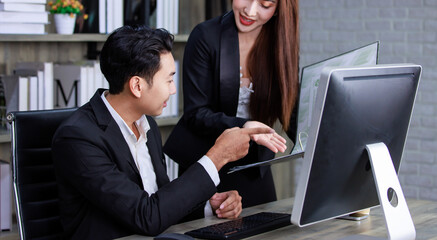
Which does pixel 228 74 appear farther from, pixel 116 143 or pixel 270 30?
pixel 116 143

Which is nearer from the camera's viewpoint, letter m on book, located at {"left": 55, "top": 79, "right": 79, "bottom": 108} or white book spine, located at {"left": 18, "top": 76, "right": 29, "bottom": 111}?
white book spine, located at {"left": 18, "top": 76, "right": 29, "bottom": 111}

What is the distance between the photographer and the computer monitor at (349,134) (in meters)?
1.42

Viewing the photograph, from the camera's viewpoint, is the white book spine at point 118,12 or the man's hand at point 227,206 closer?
the man's hand at point 227,206

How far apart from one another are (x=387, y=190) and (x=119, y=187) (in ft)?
2.09

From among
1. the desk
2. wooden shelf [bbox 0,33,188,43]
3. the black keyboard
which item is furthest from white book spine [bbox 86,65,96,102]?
the black keyboard

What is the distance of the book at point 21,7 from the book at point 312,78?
4.16 feet

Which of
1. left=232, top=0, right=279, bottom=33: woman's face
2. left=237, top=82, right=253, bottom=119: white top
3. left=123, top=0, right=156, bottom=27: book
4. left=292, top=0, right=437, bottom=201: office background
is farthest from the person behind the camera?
left=292, top=0, right=437, bottom=201: office background

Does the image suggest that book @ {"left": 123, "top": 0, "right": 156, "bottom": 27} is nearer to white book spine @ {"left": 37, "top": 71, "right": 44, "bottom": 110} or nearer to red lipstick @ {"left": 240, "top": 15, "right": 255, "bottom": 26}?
white book spine @ {"left": 37, "top": 71, "right": 44, "bottom": 110}

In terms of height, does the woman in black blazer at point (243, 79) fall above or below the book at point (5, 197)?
above

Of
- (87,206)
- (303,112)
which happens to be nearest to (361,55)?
(303,112)

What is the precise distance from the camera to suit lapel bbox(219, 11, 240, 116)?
229 centimetres

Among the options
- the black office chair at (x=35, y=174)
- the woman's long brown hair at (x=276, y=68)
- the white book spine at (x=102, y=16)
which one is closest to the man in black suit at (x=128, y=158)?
the black office chair at (x=35, y=174)

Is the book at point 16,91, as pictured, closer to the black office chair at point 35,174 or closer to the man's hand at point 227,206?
the black office chair at point 35,174

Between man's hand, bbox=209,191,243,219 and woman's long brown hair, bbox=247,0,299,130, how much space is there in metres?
0.47
